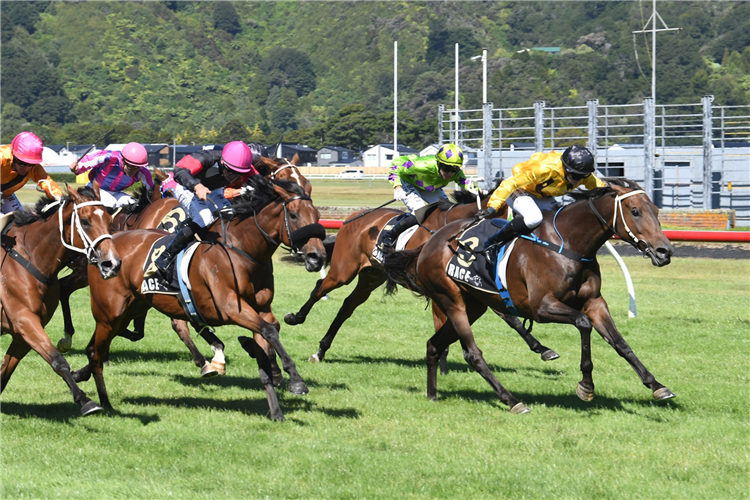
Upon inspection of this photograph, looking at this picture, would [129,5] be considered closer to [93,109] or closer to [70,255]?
[93,109]

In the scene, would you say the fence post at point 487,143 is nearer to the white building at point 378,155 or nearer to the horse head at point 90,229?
the horse head at point 90,229

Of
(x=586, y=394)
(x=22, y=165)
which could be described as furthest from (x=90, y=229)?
(x=586, y=394)

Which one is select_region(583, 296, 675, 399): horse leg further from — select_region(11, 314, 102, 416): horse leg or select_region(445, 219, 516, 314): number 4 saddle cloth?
select_region(11, 314, 102, 416): horse leg

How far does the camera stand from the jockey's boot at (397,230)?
866 cm

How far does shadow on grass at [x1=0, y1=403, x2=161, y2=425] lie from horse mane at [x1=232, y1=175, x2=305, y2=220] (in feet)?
5.29

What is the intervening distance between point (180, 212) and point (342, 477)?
417 centimetres

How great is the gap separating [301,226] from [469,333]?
5.26 feet

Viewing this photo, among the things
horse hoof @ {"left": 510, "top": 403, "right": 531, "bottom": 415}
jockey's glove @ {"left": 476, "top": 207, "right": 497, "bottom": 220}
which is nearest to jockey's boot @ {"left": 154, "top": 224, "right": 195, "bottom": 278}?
jockey's glove @ {"left": 476, "top": 207, "right": 497, "bottom": 220}

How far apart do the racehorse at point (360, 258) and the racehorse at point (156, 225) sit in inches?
41.5

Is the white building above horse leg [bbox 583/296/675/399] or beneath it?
above

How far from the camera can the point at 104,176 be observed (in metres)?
9.62

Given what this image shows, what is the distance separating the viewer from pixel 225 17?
584ft

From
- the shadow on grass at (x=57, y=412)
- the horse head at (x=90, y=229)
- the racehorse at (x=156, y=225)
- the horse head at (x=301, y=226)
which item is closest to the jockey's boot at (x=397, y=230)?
the racehorse at (x=156, y=225)

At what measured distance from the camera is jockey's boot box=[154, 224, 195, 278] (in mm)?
6773
